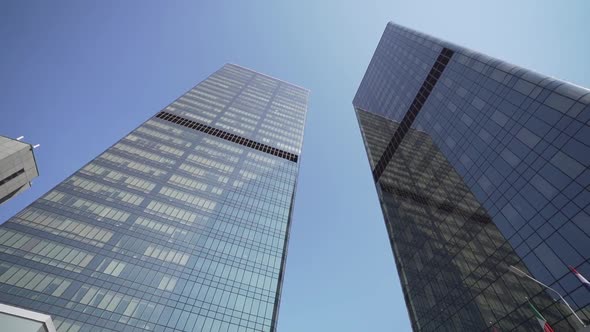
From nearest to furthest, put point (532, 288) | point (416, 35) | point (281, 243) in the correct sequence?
1. point (532, 288)
2. point (281, 243)
3. point (416, 35)

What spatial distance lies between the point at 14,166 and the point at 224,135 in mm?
46712

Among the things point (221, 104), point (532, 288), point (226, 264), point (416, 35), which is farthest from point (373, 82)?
point (532, 288)

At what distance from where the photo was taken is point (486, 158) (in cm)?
4331

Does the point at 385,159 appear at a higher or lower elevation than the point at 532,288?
lower

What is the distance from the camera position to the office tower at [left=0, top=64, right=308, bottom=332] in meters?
45.0

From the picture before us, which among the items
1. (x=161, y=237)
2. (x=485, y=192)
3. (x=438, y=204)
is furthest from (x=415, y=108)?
(x=161, y=237)

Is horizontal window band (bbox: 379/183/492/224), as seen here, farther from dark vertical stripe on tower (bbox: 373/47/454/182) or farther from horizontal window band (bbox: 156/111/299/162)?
horizontal window band (bbox: 156/111/299/162)

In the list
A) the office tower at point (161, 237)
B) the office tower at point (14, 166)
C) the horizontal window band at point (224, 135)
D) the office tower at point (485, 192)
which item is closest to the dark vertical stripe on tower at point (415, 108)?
the office tower at point (485, 192)

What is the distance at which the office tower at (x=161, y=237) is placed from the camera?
148 ft

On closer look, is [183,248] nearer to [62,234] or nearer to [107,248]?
[107,248]

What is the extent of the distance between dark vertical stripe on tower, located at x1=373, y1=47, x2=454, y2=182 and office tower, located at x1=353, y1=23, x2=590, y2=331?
0.88ft

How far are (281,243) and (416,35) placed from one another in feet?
189

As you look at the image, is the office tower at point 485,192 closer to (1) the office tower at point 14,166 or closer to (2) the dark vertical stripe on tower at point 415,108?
A: (2) the dark vertical stripe on tower at point 415,108

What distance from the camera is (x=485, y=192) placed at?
41.7 meters
